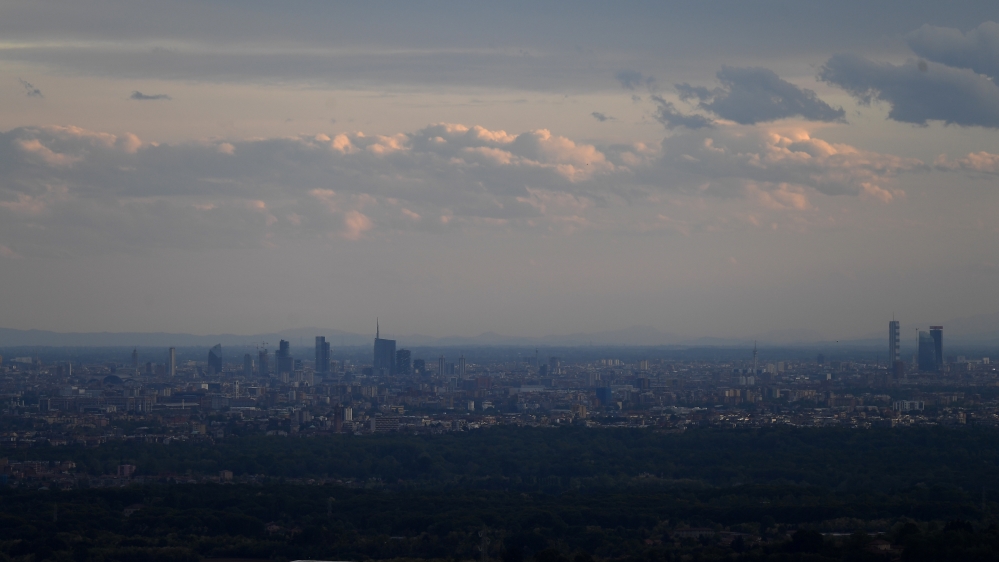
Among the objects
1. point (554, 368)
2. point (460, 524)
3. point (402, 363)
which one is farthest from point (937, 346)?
point (460, 524)

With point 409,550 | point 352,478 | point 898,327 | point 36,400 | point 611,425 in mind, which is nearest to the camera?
point 409,550

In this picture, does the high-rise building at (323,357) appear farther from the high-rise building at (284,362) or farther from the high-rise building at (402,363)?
the high-rise building at (402,363)

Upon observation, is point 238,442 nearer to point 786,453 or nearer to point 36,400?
point 786,453

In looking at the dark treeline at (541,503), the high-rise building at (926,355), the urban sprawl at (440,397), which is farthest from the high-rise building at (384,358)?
the dark treeline at (541,503)

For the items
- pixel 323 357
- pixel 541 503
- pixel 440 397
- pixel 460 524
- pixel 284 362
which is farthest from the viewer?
pixel 323 357

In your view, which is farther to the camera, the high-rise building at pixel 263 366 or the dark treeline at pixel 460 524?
the high-rise building at pixel 263 366

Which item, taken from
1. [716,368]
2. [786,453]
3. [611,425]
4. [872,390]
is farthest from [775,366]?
[786,453]

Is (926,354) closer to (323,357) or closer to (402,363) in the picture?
(402,363)
